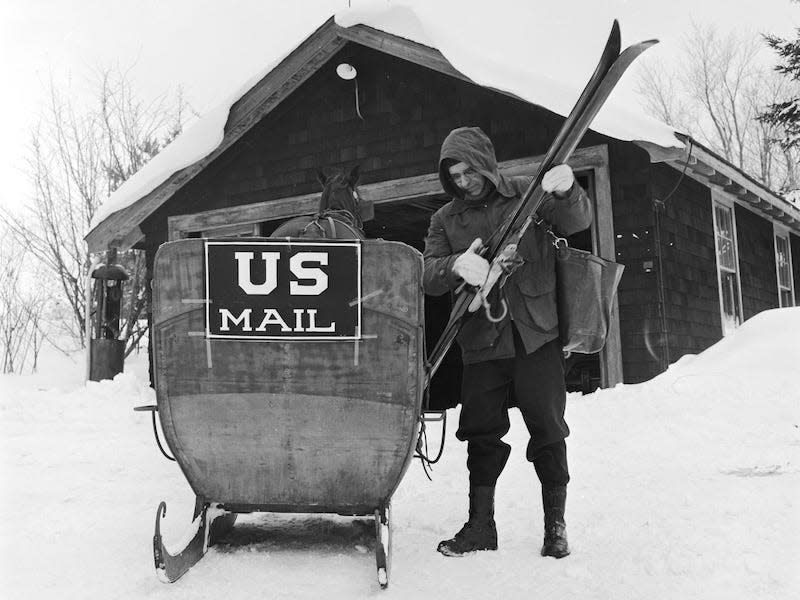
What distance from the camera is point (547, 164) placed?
2699 mm

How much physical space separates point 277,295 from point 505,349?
91cm

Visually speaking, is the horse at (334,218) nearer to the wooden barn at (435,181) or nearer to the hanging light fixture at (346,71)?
the wooden barn at (435,181)

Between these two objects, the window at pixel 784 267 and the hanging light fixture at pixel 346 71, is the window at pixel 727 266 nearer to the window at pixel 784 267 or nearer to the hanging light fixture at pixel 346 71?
→ the window at pixel 784 267

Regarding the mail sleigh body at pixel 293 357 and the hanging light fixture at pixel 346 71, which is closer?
the mail sleigh body at pixel 293 357

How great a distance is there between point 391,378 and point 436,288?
22.3 inches

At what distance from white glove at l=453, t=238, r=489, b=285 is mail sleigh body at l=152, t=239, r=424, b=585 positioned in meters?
0.28

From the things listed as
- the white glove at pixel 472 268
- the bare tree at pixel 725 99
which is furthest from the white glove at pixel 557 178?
the bare tree at pixel 725 99

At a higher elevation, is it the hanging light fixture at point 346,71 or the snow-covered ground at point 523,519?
the hanging light fixture at point 346,71

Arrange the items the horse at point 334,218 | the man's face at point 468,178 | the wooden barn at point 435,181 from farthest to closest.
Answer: the wooden barn at point 435,181
the horse at point 334,218
the man's face at point 468,178

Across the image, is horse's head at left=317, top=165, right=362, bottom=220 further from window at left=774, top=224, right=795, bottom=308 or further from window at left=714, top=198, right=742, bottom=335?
window at left=774, top=224, right=795, bottom=308

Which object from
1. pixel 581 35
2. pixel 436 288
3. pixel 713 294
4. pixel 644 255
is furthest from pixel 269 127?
pixel 581 35

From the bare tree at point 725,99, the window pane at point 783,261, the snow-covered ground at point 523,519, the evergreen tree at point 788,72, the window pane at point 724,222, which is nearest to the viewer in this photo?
the snow-covered ground at point 523,519


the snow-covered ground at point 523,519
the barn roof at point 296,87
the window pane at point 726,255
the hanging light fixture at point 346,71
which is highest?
the hanging light fixture at point 346,71

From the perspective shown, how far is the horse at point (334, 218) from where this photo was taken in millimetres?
3234
